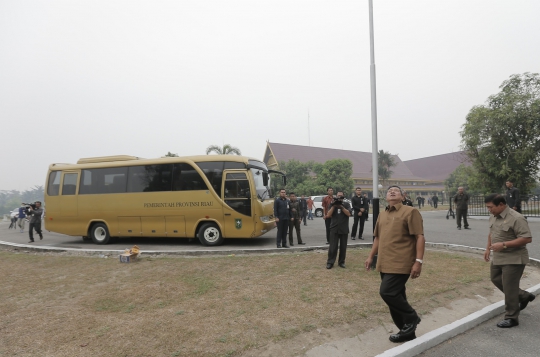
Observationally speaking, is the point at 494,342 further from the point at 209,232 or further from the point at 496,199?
the point at 209,232

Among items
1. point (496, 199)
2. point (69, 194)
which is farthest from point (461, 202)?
point (69, 194)

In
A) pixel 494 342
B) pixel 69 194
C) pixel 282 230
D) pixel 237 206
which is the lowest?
pixel 494 342

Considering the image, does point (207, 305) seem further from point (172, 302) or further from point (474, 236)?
point (474, 236)

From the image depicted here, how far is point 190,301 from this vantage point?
4906 millimetres

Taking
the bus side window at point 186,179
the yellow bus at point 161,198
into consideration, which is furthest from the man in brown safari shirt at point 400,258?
the bus side window at point 186,179

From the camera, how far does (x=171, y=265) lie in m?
7.38

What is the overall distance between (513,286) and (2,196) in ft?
613

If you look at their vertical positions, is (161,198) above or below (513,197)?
below

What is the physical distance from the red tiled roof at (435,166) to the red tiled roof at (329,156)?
10.2 m

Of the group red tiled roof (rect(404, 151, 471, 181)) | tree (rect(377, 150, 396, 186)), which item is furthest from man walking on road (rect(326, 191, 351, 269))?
red tiled roof (rect(404, 151, 471, 181))

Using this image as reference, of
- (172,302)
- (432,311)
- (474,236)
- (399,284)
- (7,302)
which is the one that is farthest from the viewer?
(474,236)

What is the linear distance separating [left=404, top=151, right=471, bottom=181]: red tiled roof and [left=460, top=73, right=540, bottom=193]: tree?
55959 millimetres

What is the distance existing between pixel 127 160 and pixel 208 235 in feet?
13.3

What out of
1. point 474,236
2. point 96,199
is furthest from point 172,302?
point 474,236
